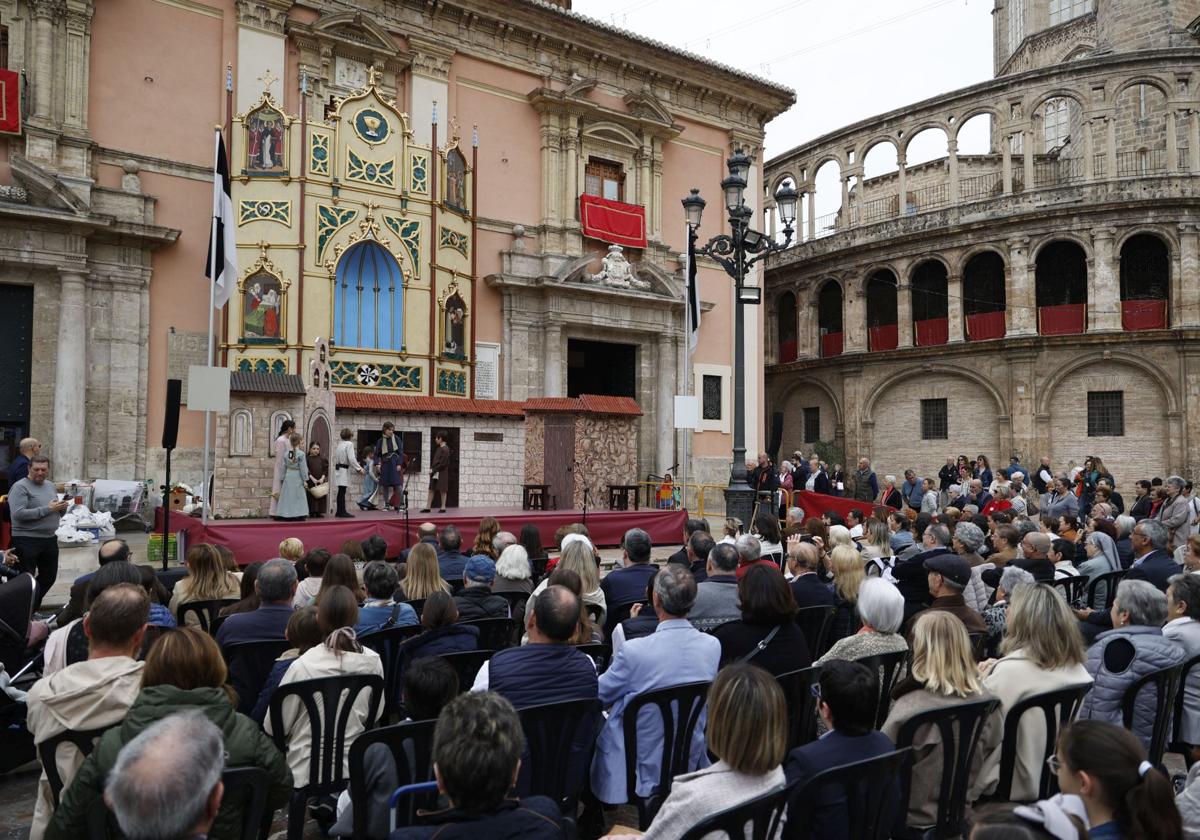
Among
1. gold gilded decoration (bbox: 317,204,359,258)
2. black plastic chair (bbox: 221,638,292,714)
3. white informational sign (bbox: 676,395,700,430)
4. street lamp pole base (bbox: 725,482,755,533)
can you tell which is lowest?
black plastic chair (bbox: 221,638,292,714)

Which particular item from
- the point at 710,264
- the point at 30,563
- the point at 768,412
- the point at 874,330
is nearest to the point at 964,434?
the point at 874,330

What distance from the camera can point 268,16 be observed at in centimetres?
1723

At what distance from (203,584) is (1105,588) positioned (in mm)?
6977

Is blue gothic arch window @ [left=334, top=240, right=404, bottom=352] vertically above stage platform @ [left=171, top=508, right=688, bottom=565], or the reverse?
blue gothic arch window @ [left=334, top=240, right=404, bottom=352]

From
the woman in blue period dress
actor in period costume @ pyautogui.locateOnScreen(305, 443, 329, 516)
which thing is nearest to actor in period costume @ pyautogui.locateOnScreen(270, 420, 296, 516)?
the woman in blue period dress

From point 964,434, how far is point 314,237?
2037 cm

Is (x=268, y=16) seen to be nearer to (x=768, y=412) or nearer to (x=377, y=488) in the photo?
(x=377, y=488)

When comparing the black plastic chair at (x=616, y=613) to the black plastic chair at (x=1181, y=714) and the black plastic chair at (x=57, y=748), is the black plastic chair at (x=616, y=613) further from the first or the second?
the black plastic chair at (x=57, y=748)

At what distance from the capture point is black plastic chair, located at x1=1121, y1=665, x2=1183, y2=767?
394cm

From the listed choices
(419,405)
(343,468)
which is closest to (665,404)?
(419,405)

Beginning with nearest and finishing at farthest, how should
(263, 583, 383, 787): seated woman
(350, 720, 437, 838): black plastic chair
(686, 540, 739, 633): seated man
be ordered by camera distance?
(350, 720, 437, 838): black plastic chair, (263, 583, 383, 787): seated woman, (686, 540, 739, 633): seated man

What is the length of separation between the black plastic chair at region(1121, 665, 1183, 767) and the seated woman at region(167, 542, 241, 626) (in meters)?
5.45

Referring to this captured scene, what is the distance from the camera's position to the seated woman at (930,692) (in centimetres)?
333

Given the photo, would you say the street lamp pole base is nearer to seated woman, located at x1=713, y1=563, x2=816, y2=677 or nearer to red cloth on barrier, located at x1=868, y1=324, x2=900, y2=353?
seated woman, located at x1=713, y1=563, x2=816, y2=677
